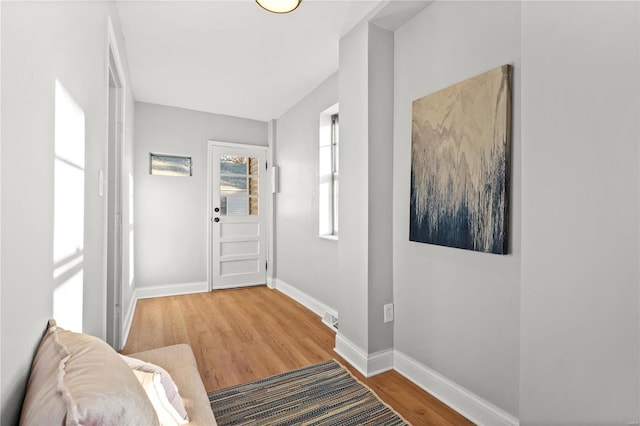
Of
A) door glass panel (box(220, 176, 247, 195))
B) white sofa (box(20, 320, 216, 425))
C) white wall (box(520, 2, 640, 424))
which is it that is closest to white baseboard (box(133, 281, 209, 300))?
door glass panel (box(220, 176, 247, 195))

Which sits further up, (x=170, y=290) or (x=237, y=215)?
(x=237, y=215)

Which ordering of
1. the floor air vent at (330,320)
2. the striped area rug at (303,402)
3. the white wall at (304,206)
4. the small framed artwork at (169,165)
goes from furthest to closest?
the small framed artwork at (169,165) < the white wall at (304,206) < the floor air vent at (330,320) < the striped area rug at (303,402)

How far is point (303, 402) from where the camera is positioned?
5.98 ft

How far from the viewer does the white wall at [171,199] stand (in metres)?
3.98

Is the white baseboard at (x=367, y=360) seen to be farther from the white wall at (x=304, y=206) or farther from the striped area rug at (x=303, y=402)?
the white wall at (x=304, y=206)

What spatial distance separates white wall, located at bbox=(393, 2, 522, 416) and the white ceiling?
0.51 m

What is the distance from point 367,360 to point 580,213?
1634 mm

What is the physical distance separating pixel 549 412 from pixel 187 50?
328 centimetres

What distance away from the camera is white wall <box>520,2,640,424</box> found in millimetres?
819

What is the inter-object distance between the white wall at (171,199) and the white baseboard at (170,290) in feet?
0.17

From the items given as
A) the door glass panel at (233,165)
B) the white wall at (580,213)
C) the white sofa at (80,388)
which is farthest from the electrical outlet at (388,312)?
the door glass panel at (233,165)

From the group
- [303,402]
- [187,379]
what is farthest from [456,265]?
[187,379]

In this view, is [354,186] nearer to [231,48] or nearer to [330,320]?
[330,320]

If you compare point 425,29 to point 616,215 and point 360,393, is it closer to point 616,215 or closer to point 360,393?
point 616,215
